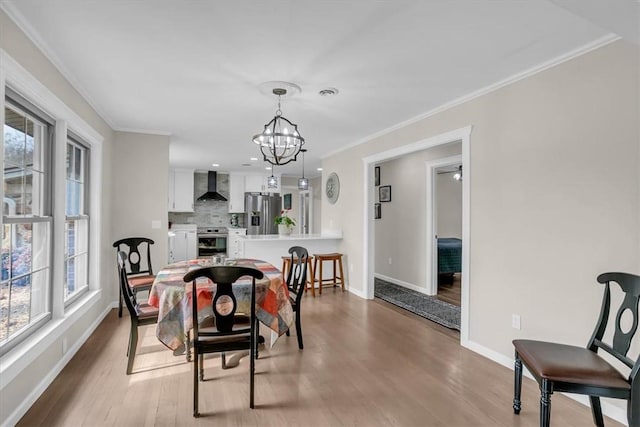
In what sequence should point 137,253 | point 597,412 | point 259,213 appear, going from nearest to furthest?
point 597,412, point 137,253, point 259,213

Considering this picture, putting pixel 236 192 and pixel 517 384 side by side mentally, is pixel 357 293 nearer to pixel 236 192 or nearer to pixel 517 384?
pixel 517 384

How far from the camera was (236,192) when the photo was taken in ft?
29.9

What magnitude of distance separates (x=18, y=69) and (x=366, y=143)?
406 cm

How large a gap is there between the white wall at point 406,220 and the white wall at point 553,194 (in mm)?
2252

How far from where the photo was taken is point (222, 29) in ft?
6.95

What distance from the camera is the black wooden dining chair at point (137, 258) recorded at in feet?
13.3

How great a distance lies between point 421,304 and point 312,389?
2790 mm

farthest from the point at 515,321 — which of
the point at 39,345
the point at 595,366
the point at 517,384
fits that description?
the point at 39,345

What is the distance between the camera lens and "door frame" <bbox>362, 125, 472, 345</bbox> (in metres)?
3.28

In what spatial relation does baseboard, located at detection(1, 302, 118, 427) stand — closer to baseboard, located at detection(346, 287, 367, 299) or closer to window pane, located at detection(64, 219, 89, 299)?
window pane, located at detection(64, 219, 89, 299)

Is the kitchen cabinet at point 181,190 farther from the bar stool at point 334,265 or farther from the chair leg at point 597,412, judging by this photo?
the chair leg at point 597,412

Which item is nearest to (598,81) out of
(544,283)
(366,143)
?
(544,283)

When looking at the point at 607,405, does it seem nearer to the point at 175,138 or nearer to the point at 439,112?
Answer: the point at 439,112

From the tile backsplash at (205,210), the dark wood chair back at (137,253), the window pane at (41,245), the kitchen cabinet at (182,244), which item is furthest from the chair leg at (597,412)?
the tile backsplash at (205,210)
